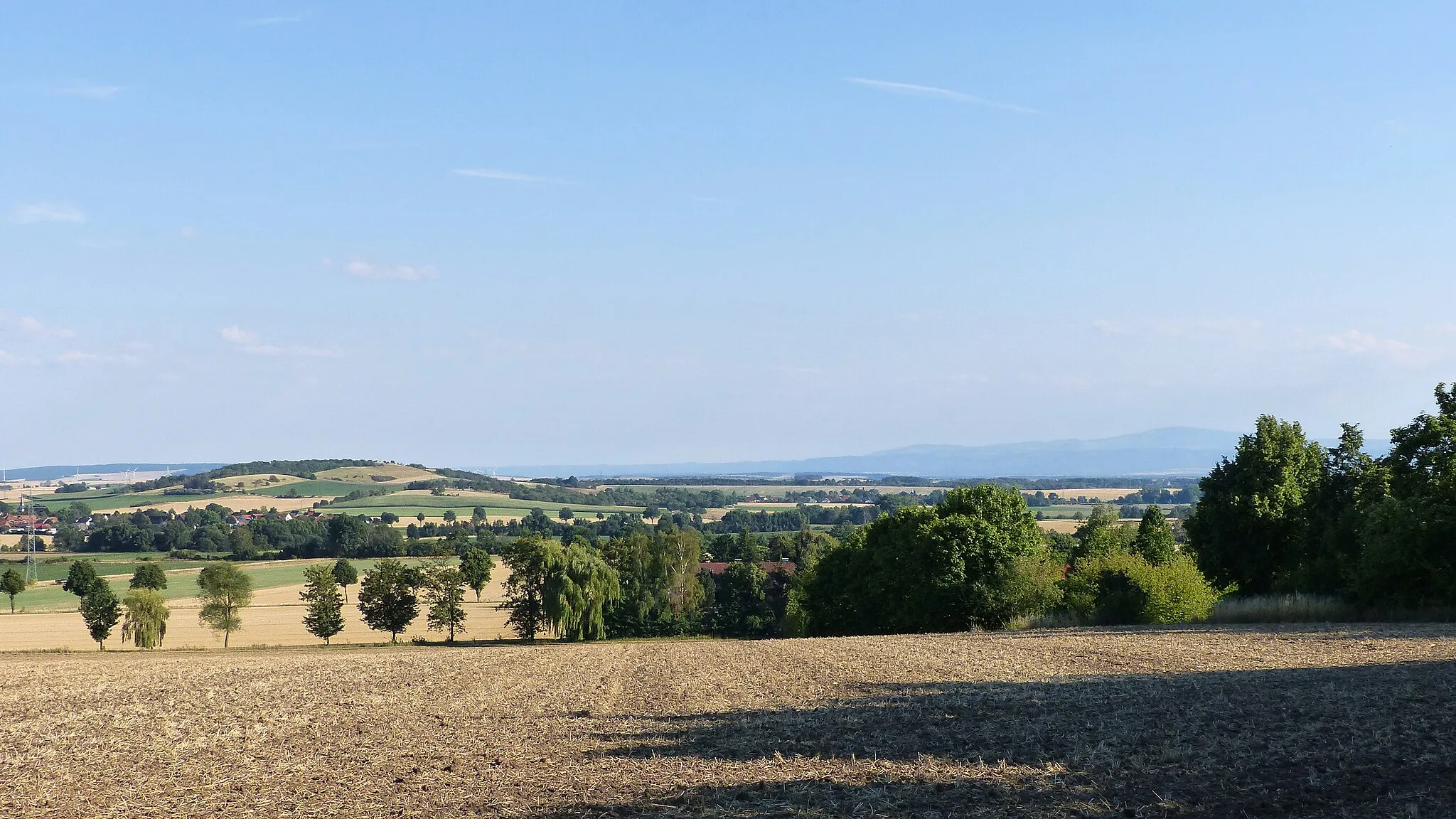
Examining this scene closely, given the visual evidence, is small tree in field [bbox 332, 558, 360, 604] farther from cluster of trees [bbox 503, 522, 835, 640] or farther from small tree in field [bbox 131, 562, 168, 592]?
cluster of trees [bbox 503, 522, 835, 640]

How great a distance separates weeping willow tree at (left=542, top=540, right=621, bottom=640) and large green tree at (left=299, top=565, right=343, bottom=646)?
1584 cm

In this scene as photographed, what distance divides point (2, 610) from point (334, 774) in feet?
372

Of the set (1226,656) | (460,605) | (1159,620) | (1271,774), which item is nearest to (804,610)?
(460,605)

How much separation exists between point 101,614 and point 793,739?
8661 cm

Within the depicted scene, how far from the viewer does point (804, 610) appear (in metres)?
80.4

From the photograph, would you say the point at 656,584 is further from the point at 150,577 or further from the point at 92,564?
the point at 92,564

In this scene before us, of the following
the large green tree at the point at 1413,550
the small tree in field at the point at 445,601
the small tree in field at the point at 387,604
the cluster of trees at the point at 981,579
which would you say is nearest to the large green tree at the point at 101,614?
the small tree in field at the point at 387,604

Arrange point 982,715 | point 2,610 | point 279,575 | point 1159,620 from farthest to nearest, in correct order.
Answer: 1. point 279,575
2. point 2,610
3. point 1159,620
4. point 982,715

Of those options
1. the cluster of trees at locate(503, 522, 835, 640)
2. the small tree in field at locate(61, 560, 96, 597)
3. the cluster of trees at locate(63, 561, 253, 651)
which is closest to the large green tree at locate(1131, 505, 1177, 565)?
the cluster of trees at locate(503, 522, 835, 640)

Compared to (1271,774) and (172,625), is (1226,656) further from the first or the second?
(172,625)

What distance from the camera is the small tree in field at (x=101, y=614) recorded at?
8638 cm

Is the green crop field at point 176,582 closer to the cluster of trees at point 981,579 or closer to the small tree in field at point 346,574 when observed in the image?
the small tree in field at point 346,574

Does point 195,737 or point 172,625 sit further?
point 172,625

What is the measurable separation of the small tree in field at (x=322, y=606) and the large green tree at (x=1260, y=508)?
6043cm
